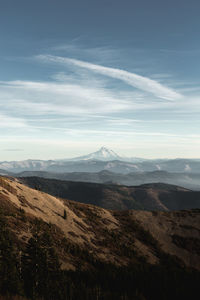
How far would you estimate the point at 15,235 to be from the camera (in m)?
44.4

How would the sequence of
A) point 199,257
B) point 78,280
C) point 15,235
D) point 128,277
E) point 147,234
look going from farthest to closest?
1. point 147,234
2. point 199,257
3. point 128,277
4. point 15,235
5. point 78,280

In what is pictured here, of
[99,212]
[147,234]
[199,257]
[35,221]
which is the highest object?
[35,221]

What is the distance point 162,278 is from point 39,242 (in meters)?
34.3

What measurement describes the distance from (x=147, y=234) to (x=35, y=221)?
46.0 m

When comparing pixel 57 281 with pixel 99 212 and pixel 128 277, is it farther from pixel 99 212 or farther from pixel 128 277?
pixel 99 212

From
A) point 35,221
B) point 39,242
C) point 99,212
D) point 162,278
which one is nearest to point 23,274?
point 39,242

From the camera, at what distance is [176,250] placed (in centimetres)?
8069

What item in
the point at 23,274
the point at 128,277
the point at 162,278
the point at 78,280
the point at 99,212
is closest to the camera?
the point at 23,274

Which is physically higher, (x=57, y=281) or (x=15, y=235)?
(x=15, y=235)

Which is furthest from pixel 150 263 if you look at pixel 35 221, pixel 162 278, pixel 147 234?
pixel 35 221

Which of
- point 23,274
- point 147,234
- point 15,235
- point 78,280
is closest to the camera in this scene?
point 23,274

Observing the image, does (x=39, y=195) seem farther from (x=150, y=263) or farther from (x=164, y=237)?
(x=164, y=237)

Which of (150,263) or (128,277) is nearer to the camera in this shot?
(128,277)

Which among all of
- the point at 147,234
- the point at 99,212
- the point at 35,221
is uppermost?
the point at 35,221
